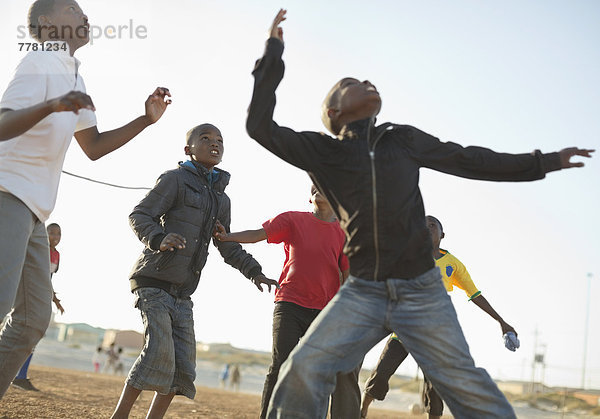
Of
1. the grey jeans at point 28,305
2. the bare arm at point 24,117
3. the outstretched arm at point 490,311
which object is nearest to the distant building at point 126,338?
the outstretched arm at point 490,311

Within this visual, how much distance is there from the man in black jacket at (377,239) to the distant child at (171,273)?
5.33 feet

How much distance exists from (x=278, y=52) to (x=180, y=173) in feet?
6.97

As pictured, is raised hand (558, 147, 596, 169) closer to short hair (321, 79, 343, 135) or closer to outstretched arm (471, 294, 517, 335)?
short hair (321, 79, 343, 135)

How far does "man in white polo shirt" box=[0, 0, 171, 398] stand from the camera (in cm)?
336

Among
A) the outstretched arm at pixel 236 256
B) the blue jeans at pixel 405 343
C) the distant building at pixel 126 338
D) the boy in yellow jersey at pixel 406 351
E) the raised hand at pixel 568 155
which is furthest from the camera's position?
the distant building at pixel 126 338

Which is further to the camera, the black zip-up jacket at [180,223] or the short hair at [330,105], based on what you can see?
the black zip-up jacket at [180,223]

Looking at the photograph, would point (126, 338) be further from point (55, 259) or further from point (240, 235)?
point (240, 235)

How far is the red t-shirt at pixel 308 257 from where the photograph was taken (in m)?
5.32

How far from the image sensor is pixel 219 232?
5391 mm

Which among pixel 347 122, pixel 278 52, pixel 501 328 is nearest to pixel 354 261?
pixel 347 122

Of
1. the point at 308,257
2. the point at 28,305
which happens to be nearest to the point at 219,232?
the point at 308,257

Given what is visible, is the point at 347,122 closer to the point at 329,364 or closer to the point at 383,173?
the point at 383,173

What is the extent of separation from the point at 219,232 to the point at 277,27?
2318 mm

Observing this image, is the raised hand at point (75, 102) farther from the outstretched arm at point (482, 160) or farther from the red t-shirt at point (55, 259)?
the red t-shirt at point (55, 259)
